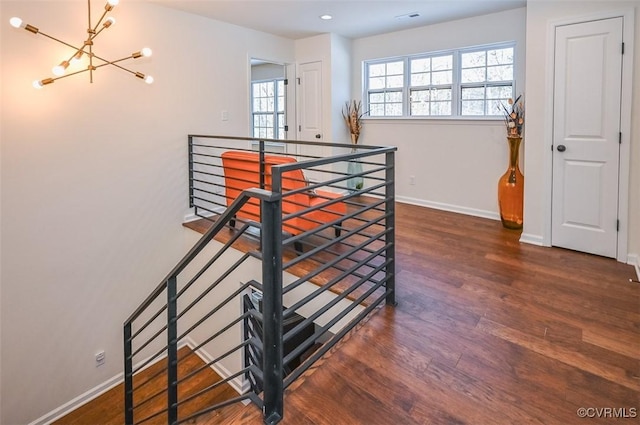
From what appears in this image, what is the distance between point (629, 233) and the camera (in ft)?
10.7

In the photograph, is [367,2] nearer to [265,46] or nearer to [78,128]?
[265,46]

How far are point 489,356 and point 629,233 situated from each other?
2.22 metres

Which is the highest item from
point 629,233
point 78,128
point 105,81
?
point 105,81

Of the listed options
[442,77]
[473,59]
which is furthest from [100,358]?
[473,59]

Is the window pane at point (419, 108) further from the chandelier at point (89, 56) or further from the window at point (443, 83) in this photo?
the chandelier at point (89, 56)

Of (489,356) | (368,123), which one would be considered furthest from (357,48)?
(489,356)

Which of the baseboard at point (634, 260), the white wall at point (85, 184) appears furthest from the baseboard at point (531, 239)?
the white wall at point (85, 184)

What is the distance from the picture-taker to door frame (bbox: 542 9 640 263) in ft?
10.2

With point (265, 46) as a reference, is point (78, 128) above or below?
below

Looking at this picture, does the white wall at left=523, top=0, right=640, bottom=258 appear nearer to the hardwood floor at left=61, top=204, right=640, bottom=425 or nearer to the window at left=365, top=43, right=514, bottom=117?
the hardwood floor at left=61, top=204, right=640, bottom=425

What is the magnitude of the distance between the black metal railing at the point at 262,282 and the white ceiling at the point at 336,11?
1.38m

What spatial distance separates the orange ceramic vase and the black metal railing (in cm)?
136

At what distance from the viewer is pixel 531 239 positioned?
3791mm

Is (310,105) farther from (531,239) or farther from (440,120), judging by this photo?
(531,239)
